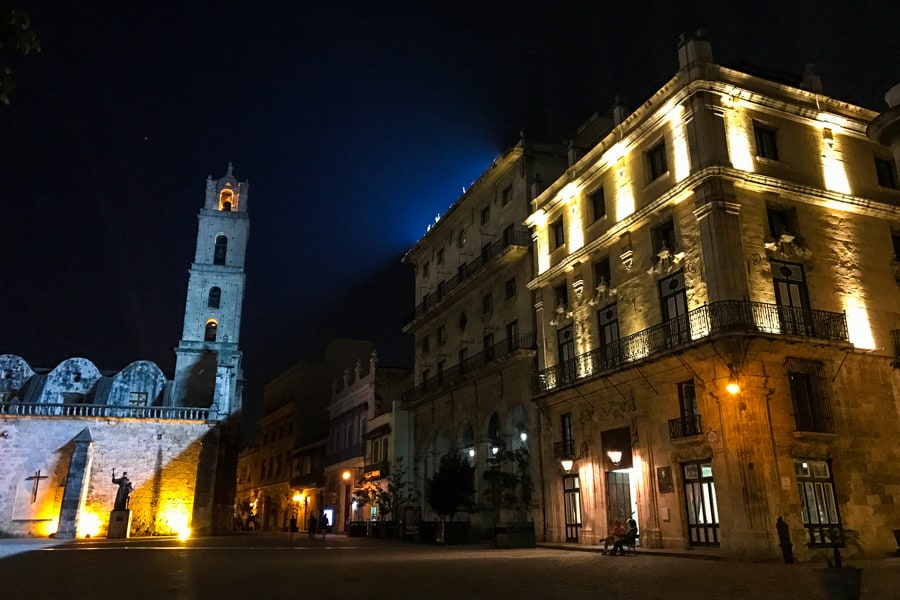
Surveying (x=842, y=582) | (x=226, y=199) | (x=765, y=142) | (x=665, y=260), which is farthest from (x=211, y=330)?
(x=842, y=582)

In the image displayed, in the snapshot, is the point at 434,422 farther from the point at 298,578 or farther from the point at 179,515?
the point at 298,578

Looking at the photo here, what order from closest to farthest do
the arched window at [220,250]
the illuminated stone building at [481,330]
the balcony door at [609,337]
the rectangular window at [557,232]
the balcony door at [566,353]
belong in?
the balcony door at [609,337] → the balcony door at [566,353] → the rectangular window at [557,232] → the illuminated stone building at [481,330] → the arched window at [220,250]

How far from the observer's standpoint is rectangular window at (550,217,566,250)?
29.0m

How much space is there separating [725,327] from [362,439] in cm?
3310

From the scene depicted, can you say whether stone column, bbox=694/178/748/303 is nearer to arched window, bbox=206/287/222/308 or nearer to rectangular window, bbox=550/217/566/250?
rectangular window, bbox=550/217/566/250

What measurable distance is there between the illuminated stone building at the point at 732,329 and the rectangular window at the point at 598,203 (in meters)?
0.09

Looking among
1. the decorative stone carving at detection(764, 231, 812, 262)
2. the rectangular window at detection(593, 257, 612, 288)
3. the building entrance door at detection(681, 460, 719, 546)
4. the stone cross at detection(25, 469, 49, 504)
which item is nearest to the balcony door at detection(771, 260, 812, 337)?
the decorative stone carving at detection(764, 231, 812, 262)

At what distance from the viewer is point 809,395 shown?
19359 mm

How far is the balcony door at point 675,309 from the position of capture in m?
20.3

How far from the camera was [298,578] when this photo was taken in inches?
513

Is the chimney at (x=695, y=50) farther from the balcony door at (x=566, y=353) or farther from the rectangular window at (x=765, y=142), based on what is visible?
the balcony door at (x=566, y=353)

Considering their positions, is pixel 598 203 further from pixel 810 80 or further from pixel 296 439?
pixel 296 439

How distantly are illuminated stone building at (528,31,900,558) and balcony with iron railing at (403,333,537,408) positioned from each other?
144 inches

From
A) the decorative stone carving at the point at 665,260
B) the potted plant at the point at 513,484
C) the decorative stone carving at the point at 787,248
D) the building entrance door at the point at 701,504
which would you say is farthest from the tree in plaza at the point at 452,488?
the decorative stone carving at the point at 787,248
